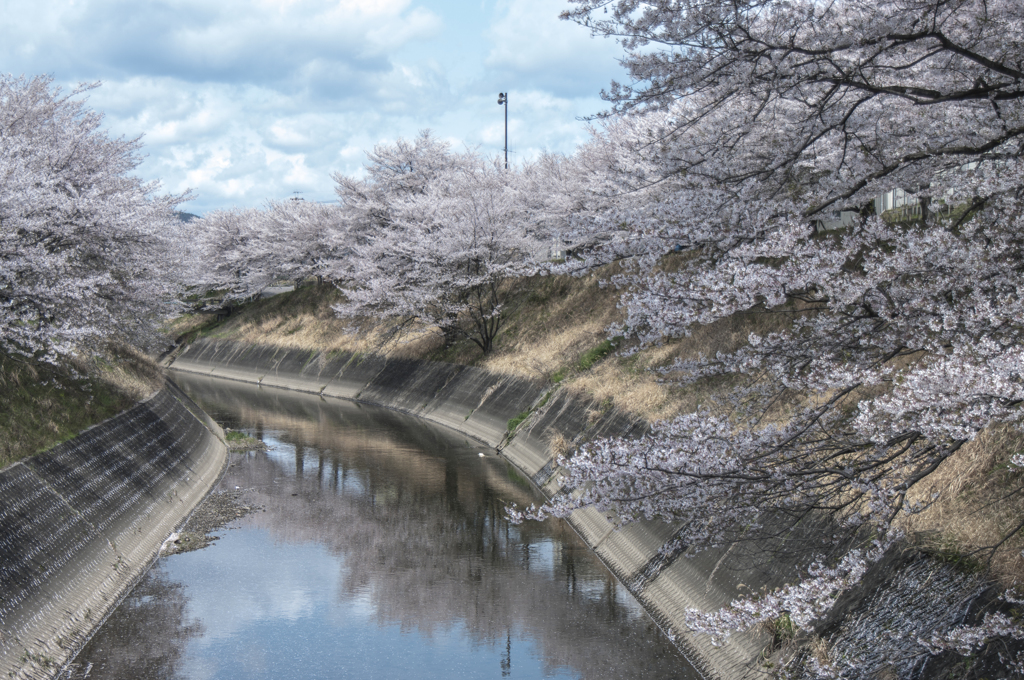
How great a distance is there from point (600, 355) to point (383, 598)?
12.8 meters

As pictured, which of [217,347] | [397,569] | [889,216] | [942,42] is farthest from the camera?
[217,347]

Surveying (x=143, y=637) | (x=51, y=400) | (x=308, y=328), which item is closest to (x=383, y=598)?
(x=143, y=637)

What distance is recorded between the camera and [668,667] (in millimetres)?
11562

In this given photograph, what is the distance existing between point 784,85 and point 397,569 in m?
11.4

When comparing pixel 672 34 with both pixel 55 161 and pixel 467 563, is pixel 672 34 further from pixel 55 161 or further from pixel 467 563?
pixel 55 161

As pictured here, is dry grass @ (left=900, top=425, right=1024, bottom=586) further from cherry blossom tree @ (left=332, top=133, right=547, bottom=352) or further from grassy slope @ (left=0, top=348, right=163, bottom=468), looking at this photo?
cherry blossom tree @ (left=332, top=133, right=547, bottom=352)

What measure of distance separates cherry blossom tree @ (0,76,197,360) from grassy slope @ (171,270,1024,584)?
1053 centimetres

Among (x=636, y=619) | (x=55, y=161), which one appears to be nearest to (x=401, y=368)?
(x=55, y=161)

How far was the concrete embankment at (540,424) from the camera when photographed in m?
11.5

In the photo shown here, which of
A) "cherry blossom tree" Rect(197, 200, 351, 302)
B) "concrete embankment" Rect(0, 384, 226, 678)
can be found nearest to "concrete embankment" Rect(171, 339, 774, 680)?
"cherry blossom tree" Rect(197, 200, 351, 302)

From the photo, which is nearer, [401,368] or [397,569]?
[397,569]

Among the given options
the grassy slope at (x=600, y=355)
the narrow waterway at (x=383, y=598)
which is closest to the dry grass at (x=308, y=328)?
the grassy slope at (x=600, y=355)

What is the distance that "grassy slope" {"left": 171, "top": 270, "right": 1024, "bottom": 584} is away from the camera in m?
8.23

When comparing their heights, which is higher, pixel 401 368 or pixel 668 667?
pixel 401 368
